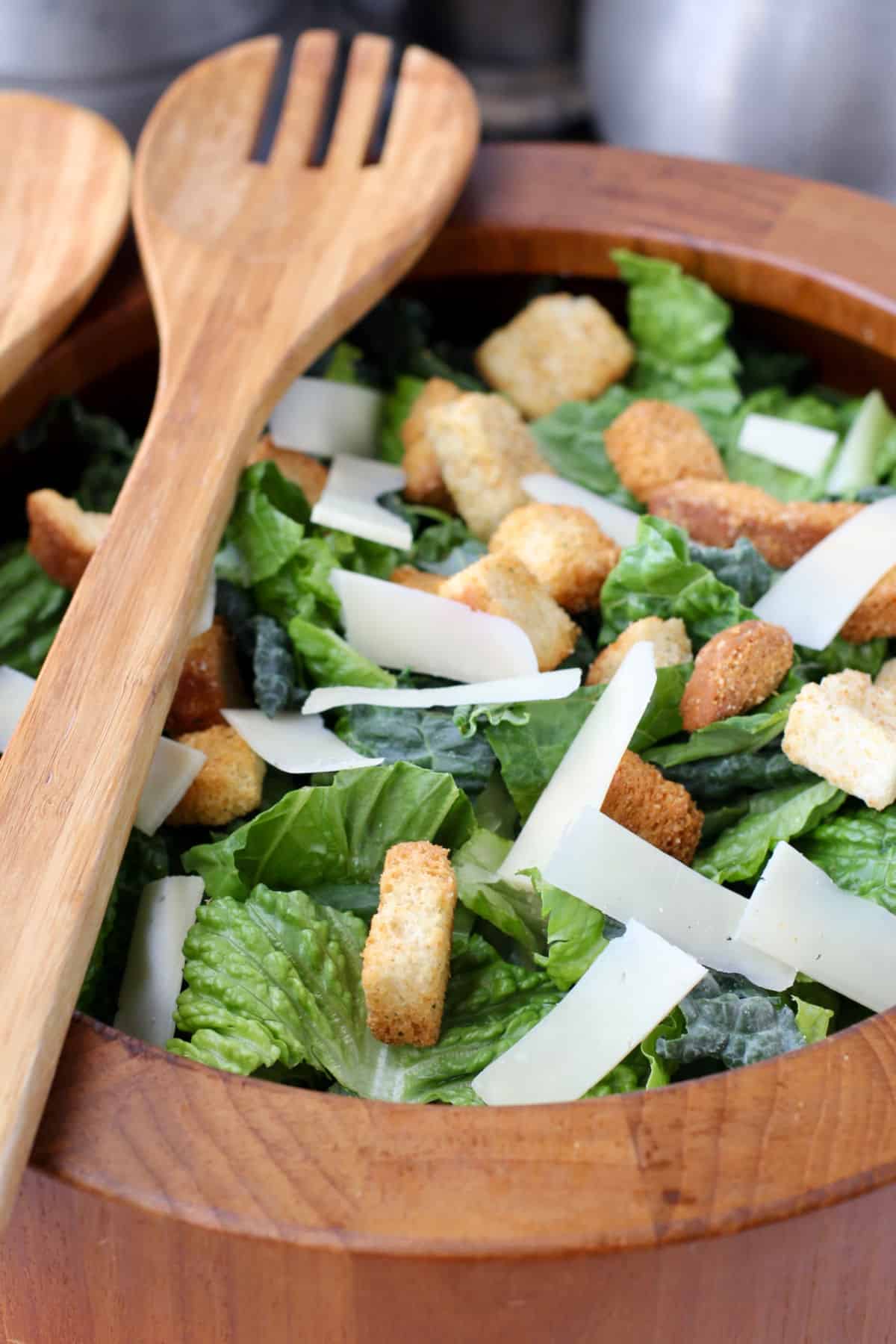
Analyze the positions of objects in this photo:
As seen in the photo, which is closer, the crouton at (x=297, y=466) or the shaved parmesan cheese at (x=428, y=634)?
the shaved parmesan cheese at (x=428, y=634)

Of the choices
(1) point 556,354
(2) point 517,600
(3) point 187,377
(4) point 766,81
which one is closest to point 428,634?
(2) point 517,600

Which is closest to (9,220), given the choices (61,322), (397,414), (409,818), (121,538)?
(61,322)

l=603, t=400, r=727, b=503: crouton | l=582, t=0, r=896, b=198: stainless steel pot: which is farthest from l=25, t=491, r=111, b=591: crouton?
l=582, t=0, r=896, b=198: stainless steel pot

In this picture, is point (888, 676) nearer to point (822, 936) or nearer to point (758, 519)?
point (758, 519)

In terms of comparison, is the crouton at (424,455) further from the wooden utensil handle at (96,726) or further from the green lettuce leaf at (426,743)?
the green lettuce leaf at (426,743)

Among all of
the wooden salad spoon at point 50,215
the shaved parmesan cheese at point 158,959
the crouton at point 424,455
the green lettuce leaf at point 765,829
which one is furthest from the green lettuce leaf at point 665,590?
the wooden salad spoon at point 50,215

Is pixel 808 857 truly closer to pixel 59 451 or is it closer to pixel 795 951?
pixel 795 951
